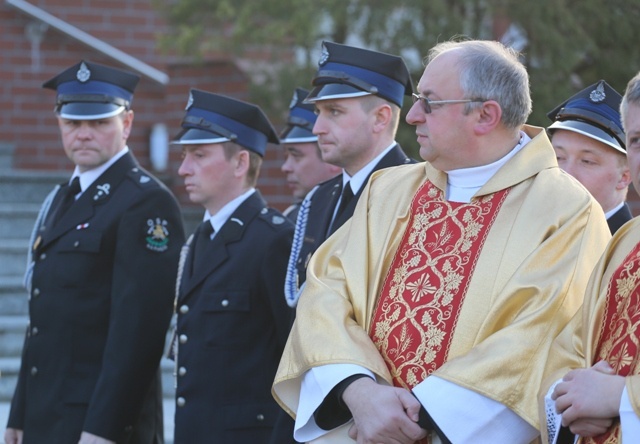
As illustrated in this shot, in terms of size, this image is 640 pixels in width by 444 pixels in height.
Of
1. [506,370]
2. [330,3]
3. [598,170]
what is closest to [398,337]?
[506,370]

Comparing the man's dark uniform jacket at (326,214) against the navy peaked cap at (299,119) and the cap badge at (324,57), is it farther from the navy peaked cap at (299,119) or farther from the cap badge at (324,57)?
the navy peaked cap at (299,119)

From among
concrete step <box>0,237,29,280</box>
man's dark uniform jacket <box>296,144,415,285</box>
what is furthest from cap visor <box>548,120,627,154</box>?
concrete step <box>0,237,29,280</box>

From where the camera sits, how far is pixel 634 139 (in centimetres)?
330

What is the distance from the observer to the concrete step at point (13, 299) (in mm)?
8352

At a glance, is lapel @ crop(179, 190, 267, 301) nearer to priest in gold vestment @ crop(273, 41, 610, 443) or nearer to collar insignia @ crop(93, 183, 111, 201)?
collar insignia @ crop(93, 183, 111, 201)

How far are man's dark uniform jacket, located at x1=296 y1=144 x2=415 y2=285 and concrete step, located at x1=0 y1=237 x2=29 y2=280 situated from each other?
4.37 metres

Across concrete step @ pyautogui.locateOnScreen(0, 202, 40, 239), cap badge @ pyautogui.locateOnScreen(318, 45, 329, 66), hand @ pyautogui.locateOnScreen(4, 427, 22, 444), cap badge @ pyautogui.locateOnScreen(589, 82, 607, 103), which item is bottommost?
concrete step @ pyautogui.locateOnScreen(0, 202, 40, 239)

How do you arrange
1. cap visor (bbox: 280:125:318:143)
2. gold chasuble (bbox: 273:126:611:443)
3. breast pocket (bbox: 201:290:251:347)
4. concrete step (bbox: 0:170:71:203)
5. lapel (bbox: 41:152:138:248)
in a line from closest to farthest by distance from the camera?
gold chasuble (bbox: 273:126:611:443) → breast pocket (bbox: 201:290:251:347) → lapel (bbox: 41:152:138:248) → cap visor (bbox: 280:125:318:143) → concrete step (bbox: 0:170:71:203)

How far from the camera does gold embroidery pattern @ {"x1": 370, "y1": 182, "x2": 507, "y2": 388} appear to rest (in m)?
3.71

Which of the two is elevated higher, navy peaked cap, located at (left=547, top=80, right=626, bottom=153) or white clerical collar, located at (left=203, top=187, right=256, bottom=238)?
navy peaked cap, located at (left=547, top=80, right=626, bottom=153)

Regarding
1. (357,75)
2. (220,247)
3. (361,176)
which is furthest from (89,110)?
(361,176)

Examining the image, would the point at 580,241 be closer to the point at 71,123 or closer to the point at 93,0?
the point at 71,123

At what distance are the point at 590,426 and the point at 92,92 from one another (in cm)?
319

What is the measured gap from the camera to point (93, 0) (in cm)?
1061
